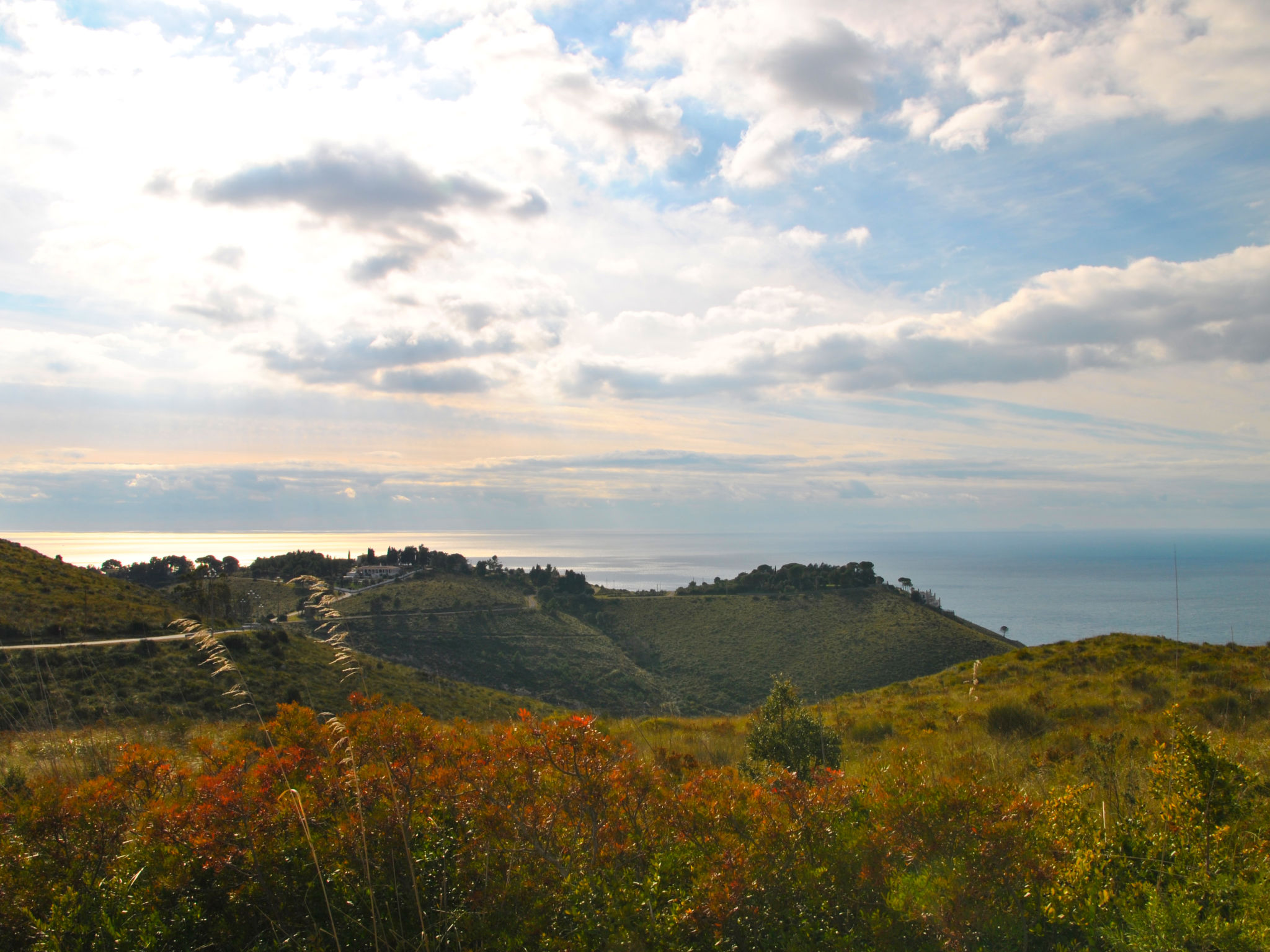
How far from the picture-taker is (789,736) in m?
7.48

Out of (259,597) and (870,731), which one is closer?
(870,731)

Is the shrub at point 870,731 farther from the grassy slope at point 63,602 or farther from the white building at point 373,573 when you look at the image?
the white building at point 373,573

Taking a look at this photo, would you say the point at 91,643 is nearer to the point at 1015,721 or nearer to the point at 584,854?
the point at 584,854

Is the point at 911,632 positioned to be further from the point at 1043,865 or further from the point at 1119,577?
the point at 1119,577

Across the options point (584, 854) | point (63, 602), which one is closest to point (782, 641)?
point (63, 602)

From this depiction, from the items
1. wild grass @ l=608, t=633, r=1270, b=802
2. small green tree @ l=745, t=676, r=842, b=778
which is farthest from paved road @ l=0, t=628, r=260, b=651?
small green tree @ l=745, t=676, r=842, b=778

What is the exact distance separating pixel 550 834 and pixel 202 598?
43173mm

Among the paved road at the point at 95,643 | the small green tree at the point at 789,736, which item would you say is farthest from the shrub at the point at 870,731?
the paved road at the point at 95,643

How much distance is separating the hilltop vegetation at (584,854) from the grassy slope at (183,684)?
31.0 ft

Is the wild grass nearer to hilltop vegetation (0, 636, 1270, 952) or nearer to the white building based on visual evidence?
hilltop vegetation (0, 636, 1270, 952)

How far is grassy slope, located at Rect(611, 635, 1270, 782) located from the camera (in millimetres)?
6273

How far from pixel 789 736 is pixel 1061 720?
5490 mm

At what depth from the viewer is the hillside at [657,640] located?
46.6 m

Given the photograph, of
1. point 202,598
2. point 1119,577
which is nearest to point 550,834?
point 202,598
